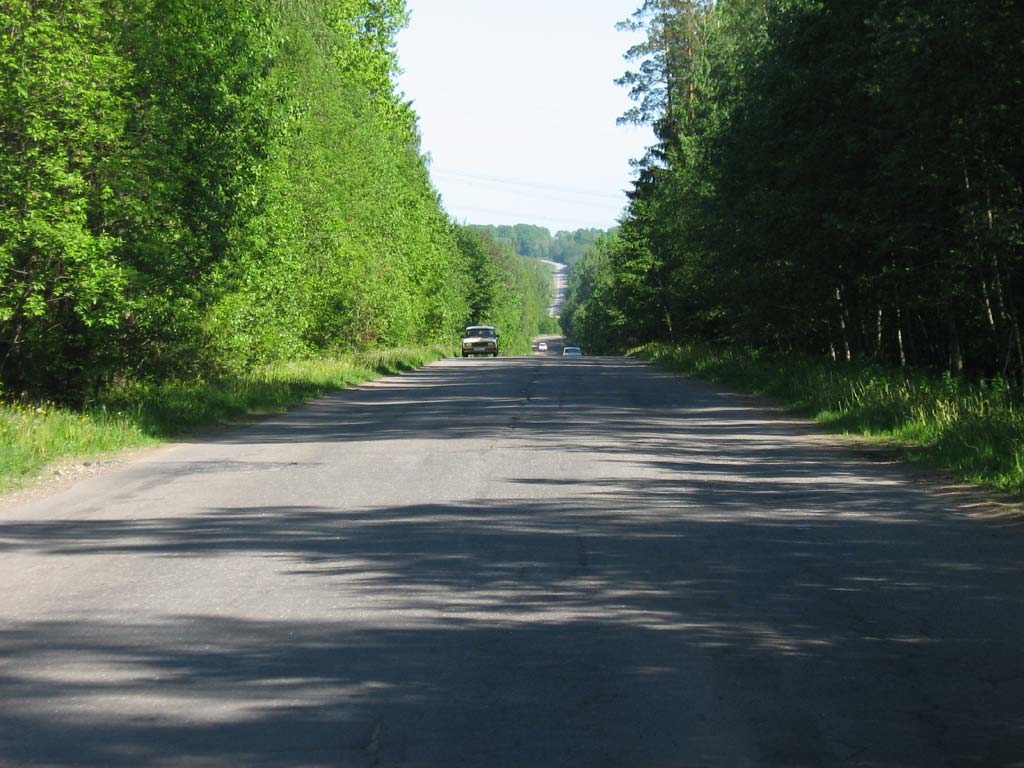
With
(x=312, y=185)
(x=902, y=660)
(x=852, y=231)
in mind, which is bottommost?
(x=902, y=660)

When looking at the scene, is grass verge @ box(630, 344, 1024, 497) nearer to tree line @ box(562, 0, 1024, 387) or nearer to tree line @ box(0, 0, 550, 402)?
tree line @ box(562, 0, 1024, 387)

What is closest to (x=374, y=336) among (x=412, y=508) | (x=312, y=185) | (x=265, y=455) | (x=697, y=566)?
(x=312, y=185)

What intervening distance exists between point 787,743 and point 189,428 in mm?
16725

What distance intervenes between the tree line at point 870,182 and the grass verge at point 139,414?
40.3ft

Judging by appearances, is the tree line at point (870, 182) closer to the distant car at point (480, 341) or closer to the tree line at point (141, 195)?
the tree line at point (141, 195)

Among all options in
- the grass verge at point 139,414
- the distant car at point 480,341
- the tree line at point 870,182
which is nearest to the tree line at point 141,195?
the grass verge at point 139,414

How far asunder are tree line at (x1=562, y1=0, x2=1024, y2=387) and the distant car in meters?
27.9

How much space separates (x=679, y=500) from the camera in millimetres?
11766

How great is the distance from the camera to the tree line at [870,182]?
18.2 meters

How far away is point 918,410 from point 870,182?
8107 mm

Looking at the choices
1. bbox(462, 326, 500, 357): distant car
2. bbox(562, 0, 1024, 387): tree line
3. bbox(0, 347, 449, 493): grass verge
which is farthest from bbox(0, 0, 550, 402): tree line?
bbox(462, 326, 500, 357): distant car

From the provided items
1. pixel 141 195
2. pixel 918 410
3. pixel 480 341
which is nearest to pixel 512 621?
pixel 918 410

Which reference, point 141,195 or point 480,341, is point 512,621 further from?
point 480,341

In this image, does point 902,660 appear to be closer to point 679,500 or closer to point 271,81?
point 679,500
